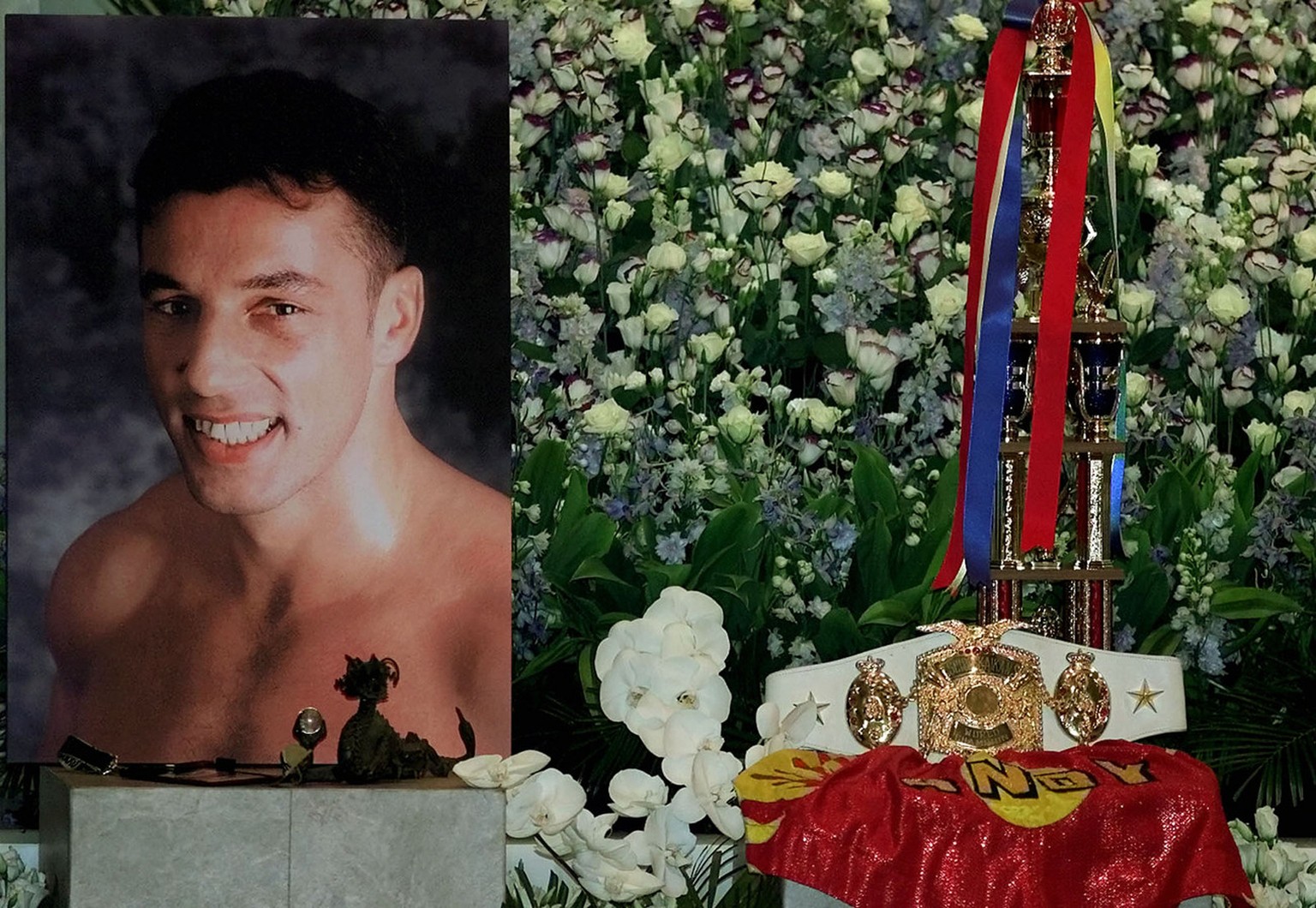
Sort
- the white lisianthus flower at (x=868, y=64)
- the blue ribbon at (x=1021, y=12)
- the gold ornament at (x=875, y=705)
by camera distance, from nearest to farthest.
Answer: the gold ornament at (x=875, y=705), the blue ribbon at (x=1021, y=12), the white lisianthus flower at (x=868, y=64)

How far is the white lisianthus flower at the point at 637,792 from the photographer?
9.86ft

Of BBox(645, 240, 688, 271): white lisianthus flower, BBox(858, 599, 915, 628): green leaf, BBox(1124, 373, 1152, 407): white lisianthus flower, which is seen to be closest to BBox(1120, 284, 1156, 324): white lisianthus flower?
BBox(1124, 373, 1152, 407): white lisianthus flower

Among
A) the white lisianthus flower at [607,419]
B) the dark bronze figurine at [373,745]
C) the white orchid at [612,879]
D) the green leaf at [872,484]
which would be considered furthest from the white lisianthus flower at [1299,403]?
the dark bronze figurine at [373,745]

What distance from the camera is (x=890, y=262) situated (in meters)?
3.72

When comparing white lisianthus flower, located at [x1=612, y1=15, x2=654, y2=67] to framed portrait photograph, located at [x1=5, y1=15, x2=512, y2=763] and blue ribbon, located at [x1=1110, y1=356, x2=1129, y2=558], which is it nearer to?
framed portrait photograph, located at [x1=5, y1=15, x2=512, y2=763]

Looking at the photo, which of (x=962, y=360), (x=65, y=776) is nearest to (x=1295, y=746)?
(x=962, y=360)

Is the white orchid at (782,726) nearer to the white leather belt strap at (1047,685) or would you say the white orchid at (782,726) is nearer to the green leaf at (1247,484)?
the white leather belt strap at (1047,685)

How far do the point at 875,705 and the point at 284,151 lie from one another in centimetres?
153

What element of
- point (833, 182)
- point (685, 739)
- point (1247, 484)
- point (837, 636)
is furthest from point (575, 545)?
point (1247, 484)

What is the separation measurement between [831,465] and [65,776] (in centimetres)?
164

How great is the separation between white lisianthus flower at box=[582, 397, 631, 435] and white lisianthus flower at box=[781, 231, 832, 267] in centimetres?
45

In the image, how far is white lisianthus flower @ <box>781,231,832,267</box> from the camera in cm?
365

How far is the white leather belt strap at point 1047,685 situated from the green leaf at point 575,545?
29.4 inches

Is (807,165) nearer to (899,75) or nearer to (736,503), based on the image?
(899,75)
